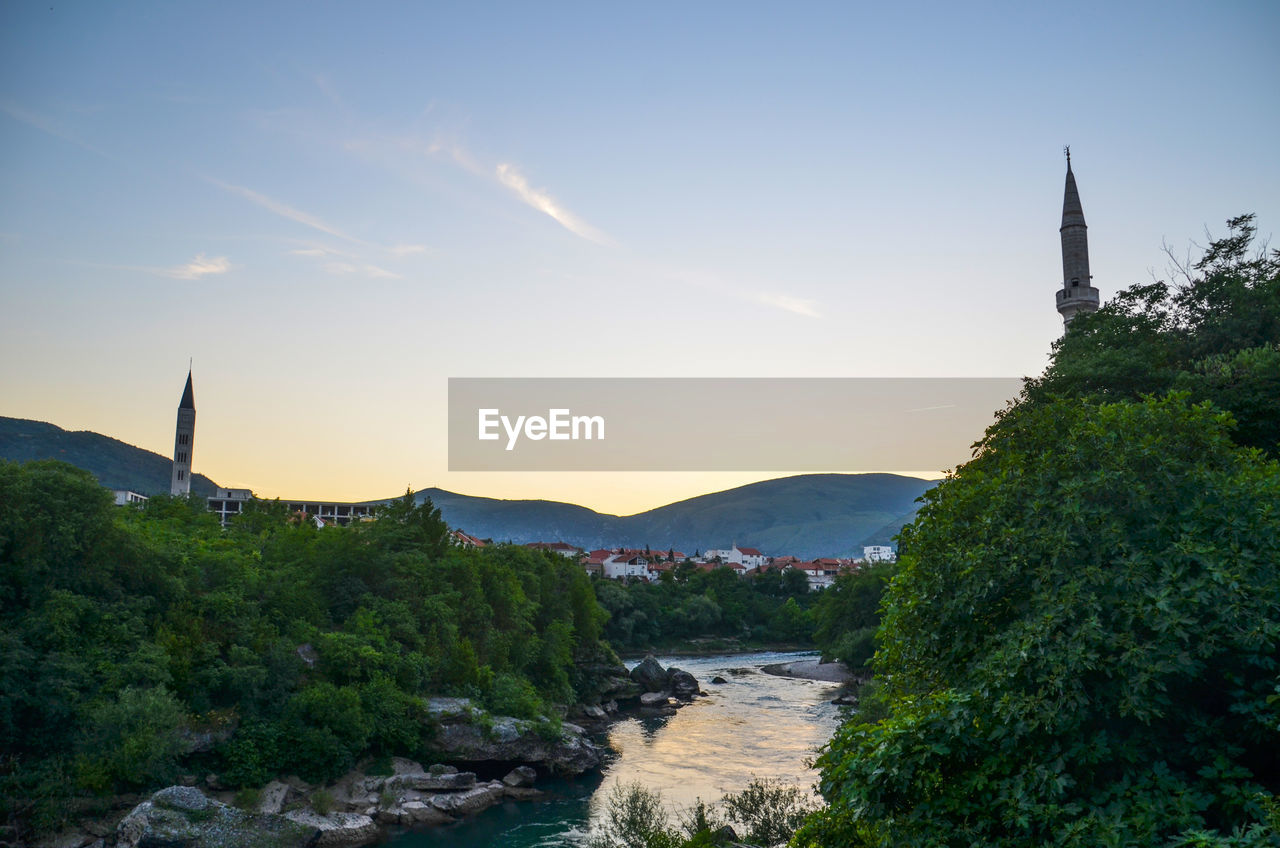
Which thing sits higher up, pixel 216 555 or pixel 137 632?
pixel 216 555

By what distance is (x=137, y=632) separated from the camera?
24516 mm

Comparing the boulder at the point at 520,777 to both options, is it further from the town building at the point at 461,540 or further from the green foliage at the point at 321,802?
the town building at the point at 461,540

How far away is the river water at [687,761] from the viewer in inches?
960

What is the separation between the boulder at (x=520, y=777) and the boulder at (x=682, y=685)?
70.2 ft

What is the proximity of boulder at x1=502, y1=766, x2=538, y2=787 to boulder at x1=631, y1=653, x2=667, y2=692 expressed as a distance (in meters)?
21.9

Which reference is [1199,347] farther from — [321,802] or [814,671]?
[814,671]

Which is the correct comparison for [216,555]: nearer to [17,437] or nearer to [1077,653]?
[1077,653]

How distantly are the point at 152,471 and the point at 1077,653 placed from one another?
16331 centimetres

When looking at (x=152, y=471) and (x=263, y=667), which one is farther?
(x=152, y=471)

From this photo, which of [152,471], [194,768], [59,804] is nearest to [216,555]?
[194,768]

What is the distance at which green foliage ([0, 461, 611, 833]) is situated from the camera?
71.1 feet

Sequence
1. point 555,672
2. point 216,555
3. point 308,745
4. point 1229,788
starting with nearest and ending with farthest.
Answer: point 1229,788
point 308,745
point 216,555
point 555,672

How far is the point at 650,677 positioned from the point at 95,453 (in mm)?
129606

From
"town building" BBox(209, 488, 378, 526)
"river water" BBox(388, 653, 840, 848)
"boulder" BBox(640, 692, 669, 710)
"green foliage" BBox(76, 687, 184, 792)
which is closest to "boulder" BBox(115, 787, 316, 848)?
"green foliage" BBox(76, 687, 184, 792)
